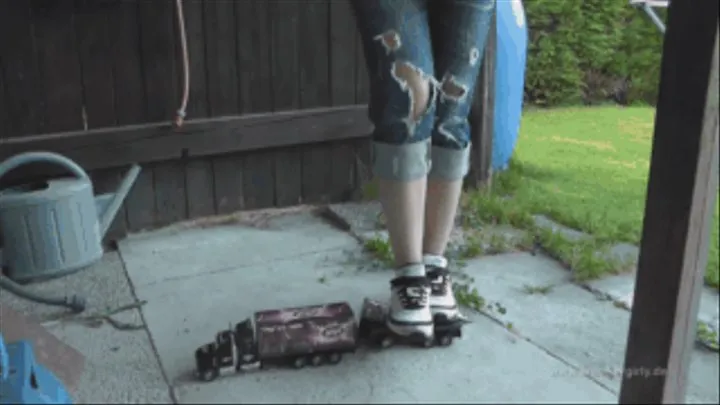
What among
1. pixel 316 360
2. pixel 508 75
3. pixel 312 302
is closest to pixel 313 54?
pixel 508 75

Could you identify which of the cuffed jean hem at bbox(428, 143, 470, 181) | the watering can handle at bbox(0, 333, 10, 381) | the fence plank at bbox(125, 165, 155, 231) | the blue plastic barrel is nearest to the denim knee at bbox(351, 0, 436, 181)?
the cuffed jean hem at bbox(428, 143, 470, 181)

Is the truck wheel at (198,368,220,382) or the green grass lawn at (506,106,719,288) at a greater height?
the green grass lawn at (506,106,719,288)

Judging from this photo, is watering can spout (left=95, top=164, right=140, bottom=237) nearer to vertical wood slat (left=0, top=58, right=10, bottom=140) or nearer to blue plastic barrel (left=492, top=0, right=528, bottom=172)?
vertical wood slat (left=0, top=58, right=10, bottom=140)

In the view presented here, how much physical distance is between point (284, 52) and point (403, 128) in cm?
118

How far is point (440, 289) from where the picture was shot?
171 cm

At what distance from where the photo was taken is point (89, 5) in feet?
7.70

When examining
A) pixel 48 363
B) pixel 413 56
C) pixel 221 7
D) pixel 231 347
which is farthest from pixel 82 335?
pixel 221 7

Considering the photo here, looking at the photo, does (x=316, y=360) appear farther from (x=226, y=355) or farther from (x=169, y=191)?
(x=169, y=191)

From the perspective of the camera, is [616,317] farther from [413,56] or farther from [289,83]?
[289,83]

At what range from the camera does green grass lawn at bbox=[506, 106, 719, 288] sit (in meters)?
2.08

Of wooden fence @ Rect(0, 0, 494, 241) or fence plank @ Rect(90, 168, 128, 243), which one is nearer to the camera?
wooden fence @ Rect(0, 0, 494, 241)

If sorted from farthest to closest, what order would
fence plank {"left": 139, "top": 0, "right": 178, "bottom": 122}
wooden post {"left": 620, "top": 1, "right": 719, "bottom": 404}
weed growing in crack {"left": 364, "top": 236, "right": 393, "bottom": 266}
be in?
fence plank {"left": 139, "top": 0, "right": 178, "bottom": 122}, weed growing in crack {"left": 364, "top": 236, "right": 393, "bottom": 266}, wooden post {"left": 620, "top": 1, "right": 719, "bottom": 404}

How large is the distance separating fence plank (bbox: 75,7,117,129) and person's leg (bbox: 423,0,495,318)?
1.21 meters

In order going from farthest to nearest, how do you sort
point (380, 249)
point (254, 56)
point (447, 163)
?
point (254, 56) < point (380, 249) < point (447, 163)
